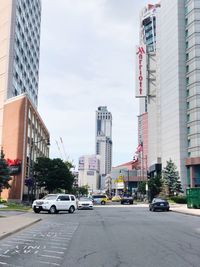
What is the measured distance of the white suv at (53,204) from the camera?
119 feet

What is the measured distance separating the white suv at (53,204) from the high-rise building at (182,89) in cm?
5663

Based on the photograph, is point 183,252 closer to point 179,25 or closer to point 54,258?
point 54,258

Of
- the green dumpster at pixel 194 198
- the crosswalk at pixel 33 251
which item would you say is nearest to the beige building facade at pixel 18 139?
Answer: the green dumpster at pixel 194 198

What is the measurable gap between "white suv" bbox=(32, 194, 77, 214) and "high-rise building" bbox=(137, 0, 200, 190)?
5663cm

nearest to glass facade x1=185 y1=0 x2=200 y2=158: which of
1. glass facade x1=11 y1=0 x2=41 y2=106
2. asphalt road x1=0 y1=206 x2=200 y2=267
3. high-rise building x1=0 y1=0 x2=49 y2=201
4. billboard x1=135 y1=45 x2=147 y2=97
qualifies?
billboard x1=135 y1=45 x2=147 y2=97

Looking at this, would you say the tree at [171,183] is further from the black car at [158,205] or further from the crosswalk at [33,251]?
the crosswalk at [33,251]

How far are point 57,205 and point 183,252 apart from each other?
2587 cm

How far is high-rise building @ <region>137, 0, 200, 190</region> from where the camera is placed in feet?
305

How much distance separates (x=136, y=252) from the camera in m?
11.5

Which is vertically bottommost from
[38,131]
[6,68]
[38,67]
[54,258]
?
[54,258]

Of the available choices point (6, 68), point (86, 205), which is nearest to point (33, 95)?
point (6, 68)

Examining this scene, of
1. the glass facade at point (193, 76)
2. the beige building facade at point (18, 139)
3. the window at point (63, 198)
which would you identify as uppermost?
the glass facade at point (193, 76)

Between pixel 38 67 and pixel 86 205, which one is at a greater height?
pixel 38 67

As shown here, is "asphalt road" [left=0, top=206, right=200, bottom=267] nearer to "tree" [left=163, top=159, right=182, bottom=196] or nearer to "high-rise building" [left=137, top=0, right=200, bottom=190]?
"tree" [left=163, top=159, right=182, bottom=196]
